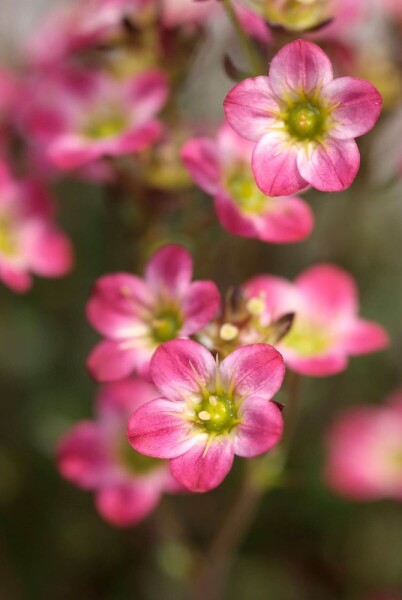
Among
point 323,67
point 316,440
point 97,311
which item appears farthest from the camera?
point 316,440

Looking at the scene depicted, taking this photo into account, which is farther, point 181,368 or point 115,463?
point 115,463

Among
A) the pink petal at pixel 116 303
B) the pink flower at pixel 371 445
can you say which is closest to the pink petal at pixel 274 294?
the pink petal at pixel 116 303

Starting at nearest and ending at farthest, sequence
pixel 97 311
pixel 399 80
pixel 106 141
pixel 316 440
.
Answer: pixel 97 311, pixel 106 141, pixel 399 80, pixel 316 440

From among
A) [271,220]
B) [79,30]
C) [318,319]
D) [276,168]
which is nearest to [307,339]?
[318,319]

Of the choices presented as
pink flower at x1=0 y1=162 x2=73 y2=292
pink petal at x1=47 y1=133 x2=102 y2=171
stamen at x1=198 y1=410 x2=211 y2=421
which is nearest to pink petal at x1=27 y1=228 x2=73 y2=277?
pink flower at x1=0 y1=162 x2=73 y2=292

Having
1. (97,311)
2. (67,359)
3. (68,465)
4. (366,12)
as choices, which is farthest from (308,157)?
(67,359)

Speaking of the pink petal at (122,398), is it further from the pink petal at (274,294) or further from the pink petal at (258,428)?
the pink petal at (258,428)

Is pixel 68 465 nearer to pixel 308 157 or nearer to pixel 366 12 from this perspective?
pixel 308 157

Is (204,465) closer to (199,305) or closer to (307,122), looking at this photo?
(199,305)
